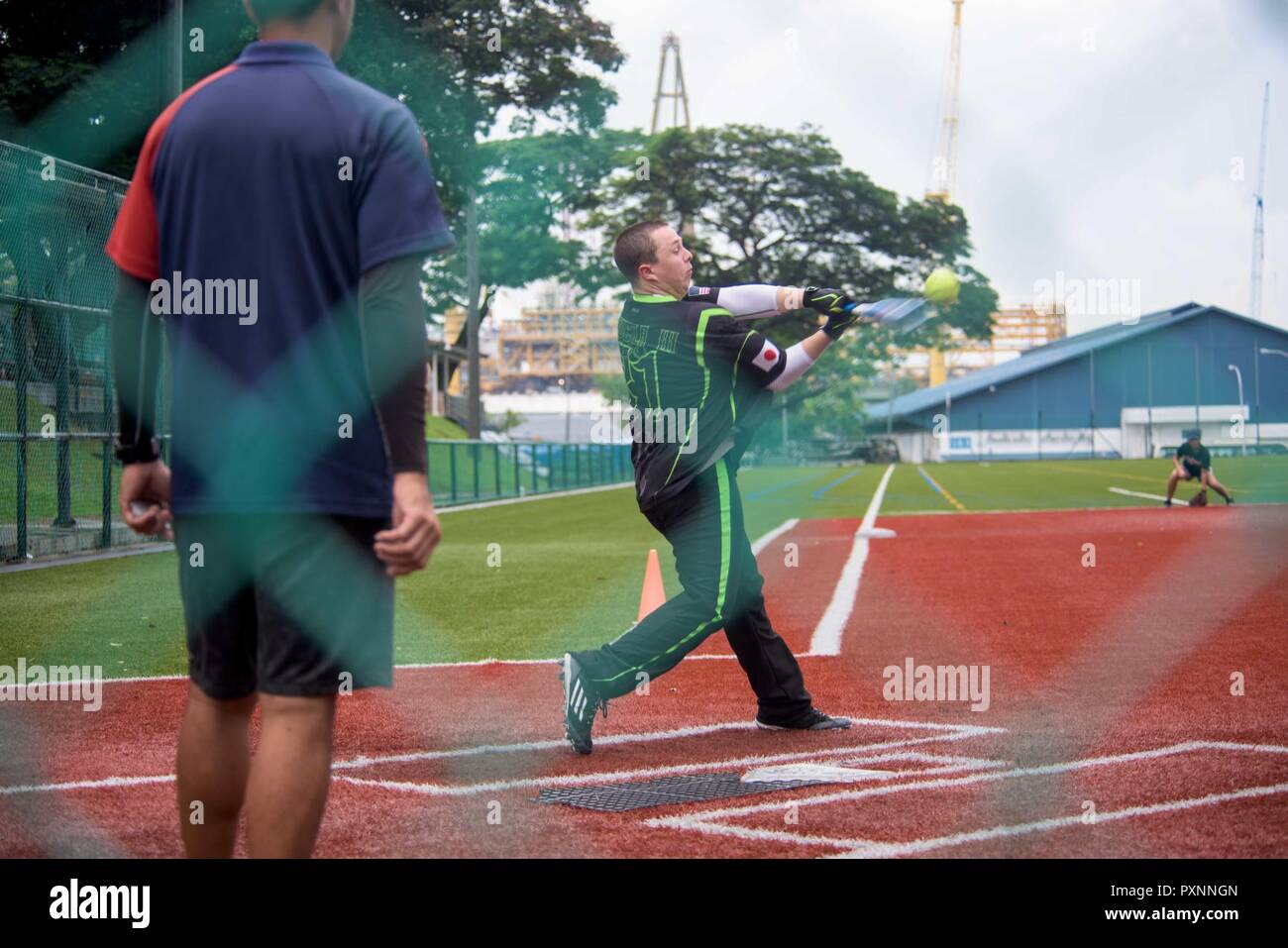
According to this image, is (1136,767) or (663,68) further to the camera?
(663,68)

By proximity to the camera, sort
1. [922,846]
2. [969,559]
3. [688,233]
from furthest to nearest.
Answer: [688,233], [969,559], [922,846]

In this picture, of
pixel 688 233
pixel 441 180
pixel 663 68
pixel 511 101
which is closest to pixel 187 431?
pixel 441 180

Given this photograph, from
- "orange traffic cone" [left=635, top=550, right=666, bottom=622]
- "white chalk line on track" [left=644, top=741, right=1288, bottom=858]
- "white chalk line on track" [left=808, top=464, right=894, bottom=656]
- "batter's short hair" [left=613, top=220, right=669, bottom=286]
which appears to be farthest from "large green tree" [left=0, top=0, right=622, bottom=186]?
"white chalk line on track" [left=644, top=741, right=1288, bottom=858]

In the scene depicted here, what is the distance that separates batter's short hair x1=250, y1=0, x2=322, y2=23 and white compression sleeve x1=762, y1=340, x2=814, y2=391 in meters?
2.71

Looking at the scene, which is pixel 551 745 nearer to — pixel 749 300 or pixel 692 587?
pixel 692 587

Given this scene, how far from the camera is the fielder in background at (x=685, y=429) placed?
5543 mm

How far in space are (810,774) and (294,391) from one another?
8.94ft

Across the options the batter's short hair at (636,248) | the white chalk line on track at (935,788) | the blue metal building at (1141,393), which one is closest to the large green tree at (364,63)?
the batter's short hair at (636,248)

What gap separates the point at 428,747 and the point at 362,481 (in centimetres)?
294

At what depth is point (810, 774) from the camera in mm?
5082

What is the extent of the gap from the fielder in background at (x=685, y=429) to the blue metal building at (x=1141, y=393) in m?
94.4

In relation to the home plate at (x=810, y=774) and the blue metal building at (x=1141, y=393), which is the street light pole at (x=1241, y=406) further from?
the home plate at (x=810, y=774)
